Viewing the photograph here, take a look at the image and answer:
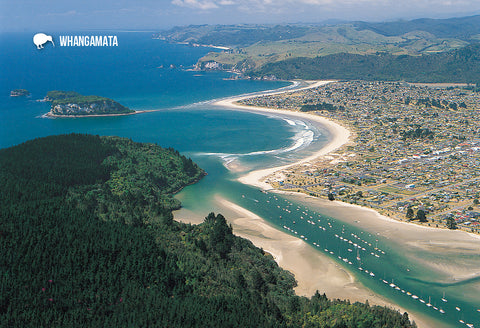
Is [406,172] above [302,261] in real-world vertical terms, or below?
below

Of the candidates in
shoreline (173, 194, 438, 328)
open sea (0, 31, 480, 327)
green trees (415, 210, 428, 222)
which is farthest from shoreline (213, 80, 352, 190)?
green trees (415, 210, 428, 222)

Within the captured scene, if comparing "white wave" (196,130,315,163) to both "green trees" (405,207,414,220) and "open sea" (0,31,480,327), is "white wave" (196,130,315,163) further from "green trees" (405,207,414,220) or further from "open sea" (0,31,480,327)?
"green trees" (405,207,414,220)

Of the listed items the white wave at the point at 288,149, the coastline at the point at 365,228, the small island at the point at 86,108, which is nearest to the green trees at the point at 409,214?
the coastline at the point at 365,228

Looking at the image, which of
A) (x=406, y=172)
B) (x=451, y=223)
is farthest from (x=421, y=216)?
(x=406, y=172)

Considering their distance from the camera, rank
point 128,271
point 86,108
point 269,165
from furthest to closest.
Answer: point 86,108 < point 269,165 < point 128,271

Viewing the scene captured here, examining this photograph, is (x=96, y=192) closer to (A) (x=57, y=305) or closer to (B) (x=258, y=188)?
(B) (x=258, y=188)

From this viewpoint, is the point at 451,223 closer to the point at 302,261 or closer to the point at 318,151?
the point at 302,261

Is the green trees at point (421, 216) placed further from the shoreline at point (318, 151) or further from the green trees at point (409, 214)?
the shoreline at point (318, 151)

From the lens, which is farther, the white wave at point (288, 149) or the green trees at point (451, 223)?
the white wave at point (288, 149)

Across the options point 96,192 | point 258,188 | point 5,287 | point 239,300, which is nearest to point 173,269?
point 239,300
